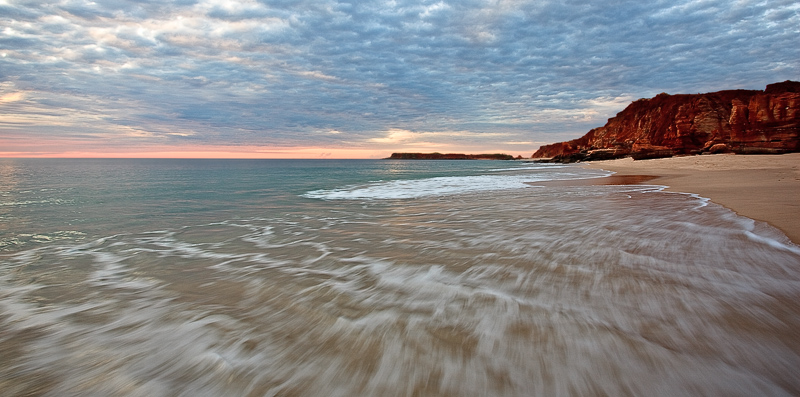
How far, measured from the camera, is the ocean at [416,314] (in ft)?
6.73

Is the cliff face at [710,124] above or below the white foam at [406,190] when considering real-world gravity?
above

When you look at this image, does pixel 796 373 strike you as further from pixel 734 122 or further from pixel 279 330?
pixel 734 122

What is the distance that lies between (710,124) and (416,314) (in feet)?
190

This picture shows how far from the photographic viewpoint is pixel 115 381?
2.14 meters

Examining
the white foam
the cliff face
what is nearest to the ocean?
the white foam

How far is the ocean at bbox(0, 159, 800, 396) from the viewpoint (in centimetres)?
205

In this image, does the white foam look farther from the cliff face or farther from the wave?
the cliff face

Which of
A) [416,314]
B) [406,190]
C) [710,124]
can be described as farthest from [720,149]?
[416,314]

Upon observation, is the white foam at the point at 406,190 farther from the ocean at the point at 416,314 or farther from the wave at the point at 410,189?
the ocean at the point at 416,314

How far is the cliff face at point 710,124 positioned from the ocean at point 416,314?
36.0m

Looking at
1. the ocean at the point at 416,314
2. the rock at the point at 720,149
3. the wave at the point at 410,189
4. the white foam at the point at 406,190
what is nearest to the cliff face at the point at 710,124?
the rock at the point at 720,149

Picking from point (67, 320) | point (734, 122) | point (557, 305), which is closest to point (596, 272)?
point (557, 305)

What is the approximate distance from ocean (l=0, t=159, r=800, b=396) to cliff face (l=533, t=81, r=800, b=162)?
36.0m

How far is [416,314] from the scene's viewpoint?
2955 mm
